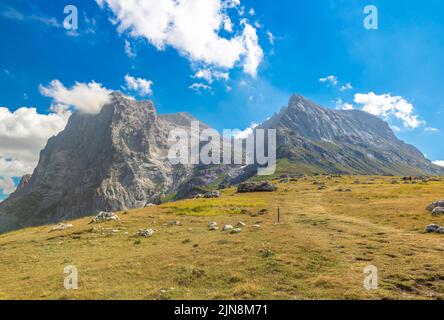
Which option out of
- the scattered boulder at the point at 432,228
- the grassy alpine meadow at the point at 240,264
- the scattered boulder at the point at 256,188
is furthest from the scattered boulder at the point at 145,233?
the scattered boulder at the point at 256,188

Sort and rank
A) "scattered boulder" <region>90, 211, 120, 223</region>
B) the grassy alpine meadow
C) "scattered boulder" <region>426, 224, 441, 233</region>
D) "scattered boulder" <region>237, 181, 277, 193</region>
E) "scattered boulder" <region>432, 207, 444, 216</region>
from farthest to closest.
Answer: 1. "scattered boulder" <region>237, 181, 277, 193</region>
2. "scattered boulder" <region>90, 211, 120, 223</region>
3. "scattered boulder" <region>432, 207, 444, 216</region>
4. "scattered boulder" <region>426, 224, 441, 233</region>
5. the grassy alpine meadow

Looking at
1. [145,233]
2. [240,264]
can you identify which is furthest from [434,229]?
[145,233]

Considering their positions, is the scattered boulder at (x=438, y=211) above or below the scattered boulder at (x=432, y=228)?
above

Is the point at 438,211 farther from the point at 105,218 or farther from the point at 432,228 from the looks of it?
the point at 105,218

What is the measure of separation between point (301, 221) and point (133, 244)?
26.8 meters

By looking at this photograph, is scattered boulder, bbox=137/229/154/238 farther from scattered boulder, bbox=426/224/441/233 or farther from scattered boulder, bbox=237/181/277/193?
scattered boulder, bbox=237/181/277/193

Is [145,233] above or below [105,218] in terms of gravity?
below

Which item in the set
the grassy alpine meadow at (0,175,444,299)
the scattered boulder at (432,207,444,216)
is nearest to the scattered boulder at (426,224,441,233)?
the grassy alpine meadow at (0,175,444,299)

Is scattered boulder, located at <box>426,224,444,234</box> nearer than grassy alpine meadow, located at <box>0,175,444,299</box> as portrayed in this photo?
No

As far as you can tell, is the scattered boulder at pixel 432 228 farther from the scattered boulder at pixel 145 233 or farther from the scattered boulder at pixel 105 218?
the scattered boulder at pixel 105 218

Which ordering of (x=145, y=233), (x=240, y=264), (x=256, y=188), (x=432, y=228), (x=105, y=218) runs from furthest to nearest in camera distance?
(x=256, y=188) < (x=105, y=218) < (x=145, y=233) < (x=432, y=228) < (x=240, y=264)

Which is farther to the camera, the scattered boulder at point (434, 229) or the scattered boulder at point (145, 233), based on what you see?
the scattered boulder at point (145, 233)
